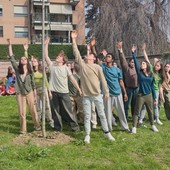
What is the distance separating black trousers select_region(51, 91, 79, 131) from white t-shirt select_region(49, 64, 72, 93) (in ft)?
0.40

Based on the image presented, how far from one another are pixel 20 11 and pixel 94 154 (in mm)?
44378

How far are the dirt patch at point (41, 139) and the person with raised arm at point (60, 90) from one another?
0.53 metres

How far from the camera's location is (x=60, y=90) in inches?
313

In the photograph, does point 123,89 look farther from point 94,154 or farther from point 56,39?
point 56,39

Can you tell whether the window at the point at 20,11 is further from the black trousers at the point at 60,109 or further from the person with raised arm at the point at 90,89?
the person with raised arm at the point at 90,89

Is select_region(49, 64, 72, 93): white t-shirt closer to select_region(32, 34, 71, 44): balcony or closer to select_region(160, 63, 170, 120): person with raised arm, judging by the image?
select_region(160, 63, 170, 120): person with raised arm

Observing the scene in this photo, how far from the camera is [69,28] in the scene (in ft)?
160

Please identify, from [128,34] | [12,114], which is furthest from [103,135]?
[128,34]

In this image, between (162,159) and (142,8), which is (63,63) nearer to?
(162,159)

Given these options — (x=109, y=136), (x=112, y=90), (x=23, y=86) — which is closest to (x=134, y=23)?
(x=112, y=90)

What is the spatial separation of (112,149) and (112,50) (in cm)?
2275

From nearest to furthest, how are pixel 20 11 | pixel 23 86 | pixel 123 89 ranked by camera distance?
pixel 23 86
pixel 123 89
pixel 20 11

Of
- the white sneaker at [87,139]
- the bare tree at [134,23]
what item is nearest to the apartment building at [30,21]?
the bare tree at [134,23]

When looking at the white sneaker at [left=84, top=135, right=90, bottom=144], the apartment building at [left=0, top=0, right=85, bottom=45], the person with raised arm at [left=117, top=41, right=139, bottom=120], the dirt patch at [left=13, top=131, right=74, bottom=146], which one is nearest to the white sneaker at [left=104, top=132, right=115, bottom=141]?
the white sneaker at [left=84, top=135, right=90, bottom=144]
